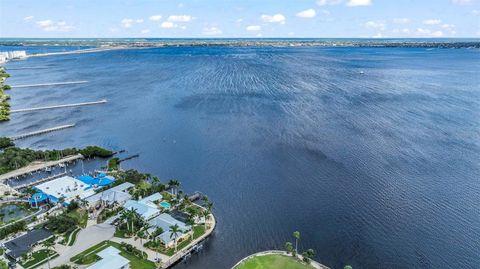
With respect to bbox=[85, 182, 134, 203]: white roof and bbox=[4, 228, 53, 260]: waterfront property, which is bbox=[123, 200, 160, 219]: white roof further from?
bbox=[4, 228, 53, 260]: waterfront property

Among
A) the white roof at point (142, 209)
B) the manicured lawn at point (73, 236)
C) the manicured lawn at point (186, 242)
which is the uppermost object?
the white roof at point (142, 209)

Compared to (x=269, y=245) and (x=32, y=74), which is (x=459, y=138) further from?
(x=32, y=74)

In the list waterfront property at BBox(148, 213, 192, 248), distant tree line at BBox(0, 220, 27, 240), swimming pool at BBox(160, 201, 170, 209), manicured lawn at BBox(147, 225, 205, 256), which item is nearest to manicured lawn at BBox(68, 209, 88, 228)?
distant tree line at BBox(0, 220, 27, 240)

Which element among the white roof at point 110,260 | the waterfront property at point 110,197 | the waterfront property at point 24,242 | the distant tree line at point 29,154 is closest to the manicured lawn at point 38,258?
the waterfront property at point 24,242

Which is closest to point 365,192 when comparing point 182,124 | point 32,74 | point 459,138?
point 459,138

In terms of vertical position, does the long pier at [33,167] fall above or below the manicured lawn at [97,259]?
above

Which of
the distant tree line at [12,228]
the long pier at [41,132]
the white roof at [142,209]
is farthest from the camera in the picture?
the long pier at [41,132]

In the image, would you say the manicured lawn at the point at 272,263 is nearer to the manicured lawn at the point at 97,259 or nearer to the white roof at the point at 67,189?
the manicured lawn at the point at 97,259
